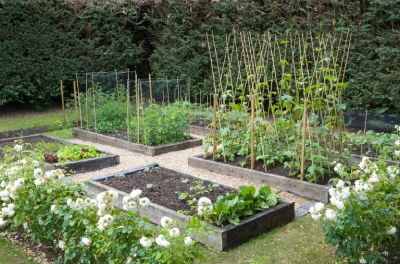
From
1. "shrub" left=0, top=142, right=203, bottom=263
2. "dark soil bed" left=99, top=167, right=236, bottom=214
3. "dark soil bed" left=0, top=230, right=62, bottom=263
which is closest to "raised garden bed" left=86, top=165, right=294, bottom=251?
"dark soil bed" left=99, top=167, right=236, bottom=214

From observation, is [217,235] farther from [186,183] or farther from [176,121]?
[176,121]

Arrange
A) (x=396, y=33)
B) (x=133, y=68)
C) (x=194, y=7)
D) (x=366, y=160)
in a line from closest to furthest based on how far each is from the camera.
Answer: (x=366, y=160) < (x=396, y=33) < (x=194, y=7) < (x=133, y=68)

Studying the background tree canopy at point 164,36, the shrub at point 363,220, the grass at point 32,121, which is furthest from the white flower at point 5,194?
the background tree canopy at point 164,36

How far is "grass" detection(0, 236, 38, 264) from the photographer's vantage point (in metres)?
3.98

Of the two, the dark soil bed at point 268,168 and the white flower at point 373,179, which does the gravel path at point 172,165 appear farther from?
the white flower at point 373,179

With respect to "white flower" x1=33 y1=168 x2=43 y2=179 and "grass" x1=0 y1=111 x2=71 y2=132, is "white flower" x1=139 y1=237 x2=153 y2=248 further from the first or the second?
"grass" x1=0 y1=111 x2=71 y2=132

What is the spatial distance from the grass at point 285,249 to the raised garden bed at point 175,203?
0.30 ft

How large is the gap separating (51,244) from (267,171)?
2.96m

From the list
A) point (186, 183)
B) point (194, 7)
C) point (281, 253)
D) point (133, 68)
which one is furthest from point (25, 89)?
A: point (281, 253)

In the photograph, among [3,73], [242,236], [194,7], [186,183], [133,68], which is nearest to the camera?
[242,236]

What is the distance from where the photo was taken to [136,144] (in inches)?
310

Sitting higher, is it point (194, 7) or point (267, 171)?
point (194, 7)

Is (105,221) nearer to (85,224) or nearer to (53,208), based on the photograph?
(85,224)

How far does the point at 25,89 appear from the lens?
11.4 meters
